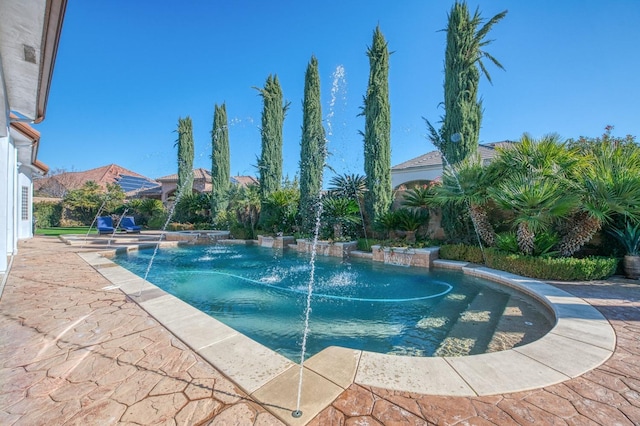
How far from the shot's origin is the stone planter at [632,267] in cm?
594

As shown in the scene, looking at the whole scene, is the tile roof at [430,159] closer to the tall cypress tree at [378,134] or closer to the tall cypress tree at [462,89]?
the tall cypress tree at [378,134]

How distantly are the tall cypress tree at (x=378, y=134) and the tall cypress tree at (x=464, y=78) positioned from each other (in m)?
2.69

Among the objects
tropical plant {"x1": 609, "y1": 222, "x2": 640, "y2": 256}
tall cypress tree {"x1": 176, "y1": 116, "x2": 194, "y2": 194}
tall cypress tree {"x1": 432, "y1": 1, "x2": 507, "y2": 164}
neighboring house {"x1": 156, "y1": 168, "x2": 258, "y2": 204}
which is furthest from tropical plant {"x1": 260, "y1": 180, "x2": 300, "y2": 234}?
neighboring house {"x1": 156, "y1": 168, "x2": 258, "y2": 204}

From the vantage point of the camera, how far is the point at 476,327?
13.3 feet

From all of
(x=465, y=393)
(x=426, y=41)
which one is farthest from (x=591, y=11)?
(x=465, y=393)

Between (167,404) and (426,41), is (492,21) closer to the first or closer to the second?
Answer: (426,41)

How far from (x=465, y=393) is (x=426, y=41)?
12.6 metres

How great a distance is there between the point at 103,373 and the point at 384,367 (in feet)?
8.42

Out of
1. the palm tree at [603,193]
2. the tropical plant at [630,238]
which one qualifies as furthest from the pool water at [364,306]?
the tropical plant at [630,238]

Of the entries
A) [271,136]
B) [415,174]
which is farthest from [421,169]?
[271,136]

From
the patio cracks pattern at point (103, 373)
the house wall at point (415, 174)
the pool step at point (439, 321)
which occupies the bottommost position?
the pool step at point (439, 321)

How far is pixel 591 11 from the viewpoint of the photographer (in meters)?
7.16

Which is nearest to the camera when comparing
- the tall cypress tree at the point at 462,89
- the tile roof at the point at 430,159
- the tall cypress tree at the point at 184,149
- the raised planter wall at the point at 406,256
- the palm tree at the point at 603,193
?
the palm tree at the point at 603,193

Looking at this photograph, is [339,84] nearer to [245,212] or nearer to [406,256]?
[406,256]
